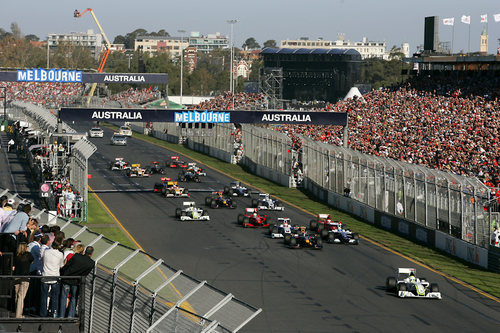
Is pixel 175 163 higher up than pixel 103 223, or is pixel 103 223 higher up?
pixel 175 163

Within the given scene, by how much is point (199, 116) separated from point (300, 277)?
80.6ft

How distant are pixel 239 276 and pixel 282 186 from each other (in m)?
29.2

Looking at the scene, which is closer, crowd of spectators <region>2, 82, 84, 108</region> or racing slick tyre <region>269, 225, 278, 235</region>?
racing slick tyre <region>269, 225, 278, 235</region>

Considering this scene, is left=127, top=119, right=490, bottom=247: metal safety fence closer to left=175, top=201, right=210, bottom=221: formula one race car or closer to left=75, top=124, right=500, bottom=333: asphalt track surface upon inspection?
left=75, top=124, right=500, bottom=333: asphalt track surface

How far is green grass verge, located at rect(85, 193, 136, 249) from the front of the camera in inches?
1446

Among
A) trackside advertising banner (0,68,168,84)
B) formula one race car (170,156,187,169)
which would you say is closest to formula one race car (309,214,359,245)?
formula one race car (170,156,187,169)

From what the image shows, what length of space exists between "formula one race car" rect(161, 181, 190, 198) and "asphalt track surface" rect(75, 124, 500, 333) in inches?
128

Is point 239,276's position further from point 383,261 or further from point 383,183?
point 383,183

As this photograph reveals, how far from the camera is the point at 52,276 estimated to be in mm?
13812

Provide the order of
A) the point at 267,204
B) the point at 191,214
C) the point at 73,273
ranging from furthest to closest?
the point at 267,204
the point at 191,214
the point at 73,273

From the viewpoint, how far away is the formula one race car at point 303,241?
3509 cm

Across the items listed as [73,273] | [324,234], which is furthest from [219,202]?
[73,273]

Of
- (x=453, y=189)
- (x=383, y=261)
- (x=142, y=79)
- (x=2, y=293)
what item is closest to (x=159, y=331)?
(x=2, y=293)

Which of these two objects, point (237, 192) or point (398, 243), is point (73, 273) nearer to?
point (398, 243)
